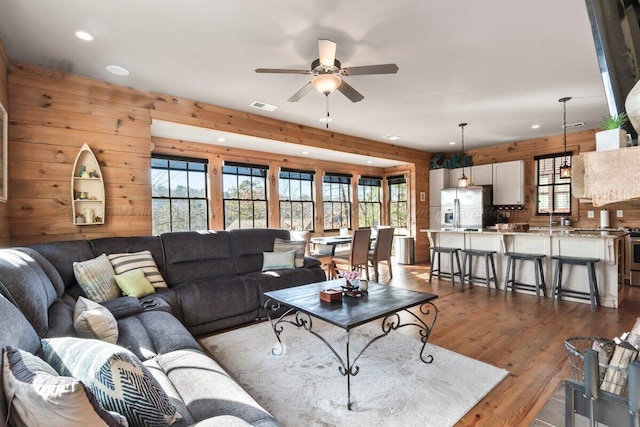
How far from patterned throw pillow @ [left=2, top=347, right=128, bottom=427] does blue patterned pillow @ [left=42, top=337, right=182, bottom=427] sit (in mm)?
87

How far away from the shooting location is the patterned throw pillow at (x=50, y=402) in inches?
30.0

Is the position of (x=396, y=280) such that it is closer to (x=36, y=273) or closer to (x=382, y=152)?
(x=382, y=152)

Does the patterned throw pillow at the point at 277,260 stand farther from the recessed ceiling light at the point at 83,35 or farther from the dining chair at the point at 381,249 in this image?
the recessed ceiling light at the point at 83,35

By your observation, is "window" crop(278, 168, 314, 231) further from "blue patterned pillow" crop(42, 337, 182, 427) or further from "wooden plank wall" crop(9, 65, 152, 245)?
"blue patterned pillow" crop(42, 337, 182, 427)

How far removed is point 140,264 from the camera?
3143 mm

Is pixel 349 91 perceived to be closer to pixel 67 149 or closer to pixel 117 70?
pixel 117 70

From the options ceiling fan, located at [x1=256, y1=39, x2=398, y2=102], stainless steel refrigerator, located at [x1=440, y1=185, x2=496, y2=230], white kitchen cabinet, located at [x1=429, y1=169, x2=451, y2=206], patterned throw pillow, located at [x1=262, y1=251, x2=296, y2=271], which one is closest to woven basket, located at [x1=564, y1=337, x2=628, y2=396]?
ceiling fan, located at [x1=256, y1=39, x2=398, y2=102]

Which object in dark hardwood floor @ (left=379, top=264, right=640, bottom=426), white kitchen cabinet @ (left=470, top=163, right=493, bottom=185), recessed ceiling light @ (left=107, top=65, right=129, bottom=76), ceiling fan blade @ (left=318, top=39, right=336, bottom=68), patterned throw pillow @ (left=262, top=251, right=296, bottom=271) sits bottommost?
dark hardwood floor @ (left=379, top=264, right=640, bottom=426)

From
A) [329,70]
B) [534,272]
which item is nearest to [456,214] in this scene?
[534,272]

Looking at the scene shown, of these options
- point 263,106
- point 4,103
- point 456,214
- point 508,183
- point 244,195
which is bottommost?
point 456,214

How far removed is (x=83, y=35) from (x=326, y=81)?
2.04m

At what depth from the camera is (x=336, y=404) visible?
1.99 m

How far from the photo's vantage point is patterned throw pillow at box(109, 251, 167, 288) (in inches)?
118

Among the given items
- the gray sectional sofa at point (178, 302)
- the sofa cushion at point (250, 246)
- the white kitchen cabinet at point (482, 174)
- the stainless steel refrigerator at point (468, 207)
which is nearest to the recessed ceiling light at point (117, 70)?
the gray sectional sofa at point (178, 302)
